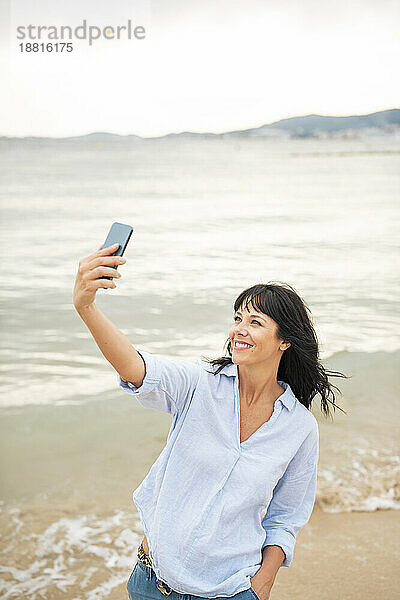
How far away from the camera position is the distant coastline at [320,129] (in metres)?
9.03

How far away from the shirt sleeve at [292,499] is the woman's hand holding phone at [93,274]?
0.52 metres

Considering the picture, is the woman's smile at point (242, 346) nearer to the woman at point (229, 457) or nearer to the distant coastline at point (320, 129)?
the woman at point (229, 457)

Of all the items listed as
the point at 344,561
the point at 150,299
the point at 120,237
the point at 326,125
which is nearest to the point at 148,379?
the point at 120,237

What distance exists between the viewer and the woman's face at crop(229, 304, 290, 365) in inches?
54.5

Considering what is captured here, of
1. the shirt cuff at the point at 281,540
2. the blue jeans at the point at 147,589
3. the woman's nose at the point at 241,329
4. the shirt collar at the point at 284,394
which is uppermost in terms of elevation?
the woman's nose at the point at 241,329

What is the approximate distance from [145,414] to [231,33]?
5.69m

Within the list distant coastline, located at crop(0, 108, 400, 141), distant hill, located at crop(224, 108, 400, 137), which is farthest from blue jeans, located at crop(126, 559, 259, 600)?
distant hill, located at crop(224, 108, 400, 137)

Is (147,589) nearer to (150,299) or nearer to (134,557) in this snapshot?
(134,557)

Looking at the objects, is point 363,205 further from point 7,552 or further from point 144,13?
point 7,552

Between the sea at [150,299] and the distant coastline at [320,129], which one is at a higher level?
the distant coastline at [320,129]

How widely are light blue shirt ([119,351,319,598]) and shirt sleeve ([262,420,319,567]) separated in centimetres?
1

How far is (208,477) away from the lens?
52.4 inches

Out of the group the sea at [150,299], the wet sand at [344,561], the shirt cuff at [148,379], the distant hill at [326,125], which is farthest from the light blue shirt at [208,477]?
the distant hill at [326,125]

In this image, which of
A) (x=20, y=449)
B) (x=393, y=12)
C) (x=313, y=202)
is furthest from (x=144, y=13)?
(x=20, y=449)
